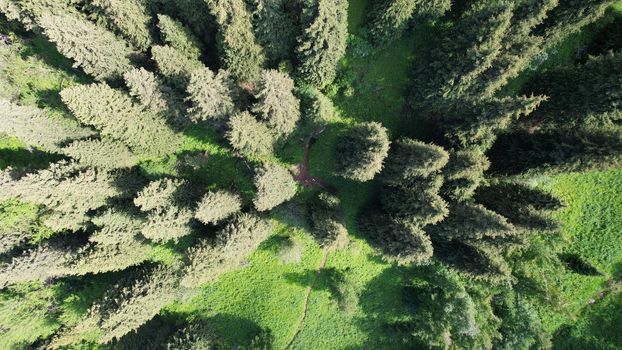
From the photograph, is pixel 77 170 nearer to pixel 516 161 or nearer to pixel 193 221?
pixel 193 221

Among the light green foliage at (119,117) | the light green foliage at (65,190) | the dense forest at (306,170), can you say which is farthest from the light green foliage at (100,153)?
the light green foliage at (65,190)

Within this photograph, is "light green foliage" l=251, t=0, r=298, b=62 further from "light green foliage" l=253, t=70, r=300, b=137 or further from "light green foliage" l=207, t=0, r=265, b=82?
"light green foliage" l=253, t=70, r=300, b=137

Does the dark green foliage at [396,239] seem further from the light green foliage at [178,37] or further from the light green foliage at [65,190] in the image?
the light green foliage at [65,190]

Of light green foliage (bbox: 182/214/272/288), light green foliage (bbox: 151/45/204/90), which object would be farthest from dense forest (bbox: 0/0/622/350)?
light green foliage (bbox: 182/214/272/288)

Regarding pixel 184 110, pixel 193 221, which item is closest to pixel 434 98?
pixel 184 110

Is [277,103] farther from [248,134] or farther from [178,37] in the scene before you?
[178,37]

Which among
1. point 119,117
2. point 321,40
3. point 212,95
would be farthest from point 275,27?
point 119,117
